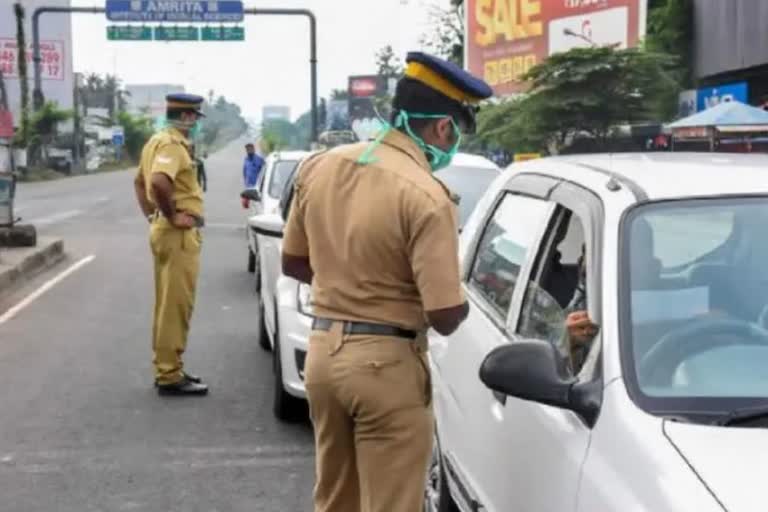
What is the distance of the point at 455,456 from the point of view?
13.5 ft

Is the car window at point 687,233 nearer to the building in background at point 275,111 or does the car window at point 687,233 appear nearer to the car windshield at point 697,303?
the car windshield at point 697,303

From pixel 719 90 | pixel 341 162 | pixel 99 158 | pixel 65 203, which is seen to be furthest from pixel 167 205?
pixel 99 158

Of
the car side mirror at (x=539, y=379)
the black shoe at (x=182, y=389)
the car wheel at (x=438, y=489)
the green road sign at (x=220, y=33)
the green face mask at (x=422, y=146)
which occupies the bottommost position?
the black shoe at (x=182, y=389)

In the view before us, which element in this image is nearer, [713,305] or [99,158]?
[713,305]

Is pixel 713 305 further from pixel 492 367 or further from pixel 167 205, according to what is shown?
pixel 167 205

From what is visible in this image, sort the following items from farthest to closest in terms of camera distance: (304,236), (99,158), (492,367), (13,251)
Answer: (99,158) < (13,251) < (304,236) < (492,367)

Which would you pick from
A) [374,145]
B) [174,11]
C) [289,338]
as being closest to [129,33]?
[174,11]

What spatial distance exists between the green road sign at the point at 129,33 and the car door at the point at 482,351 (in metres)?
29.8

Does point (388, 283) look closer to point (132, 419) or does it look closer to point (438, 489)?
point (438, 489)

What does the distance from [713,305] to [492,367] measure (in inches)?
28.5

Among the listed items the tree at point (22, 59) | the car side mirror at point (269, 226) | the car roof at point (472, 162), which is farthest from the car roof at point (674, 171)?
the tree at point (22, 59)

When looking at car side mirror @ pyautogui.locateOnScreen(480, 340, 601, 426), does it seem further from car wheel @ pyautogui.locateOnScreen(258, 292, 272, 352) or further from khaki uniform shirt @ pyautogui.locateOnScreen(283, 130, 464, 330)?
car wheel @ pyautogui.locateOnScreen(258, 292, 272, 352)

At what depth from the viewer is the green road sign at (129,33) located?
32.8 metres

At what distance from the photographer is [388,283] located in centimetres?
325
